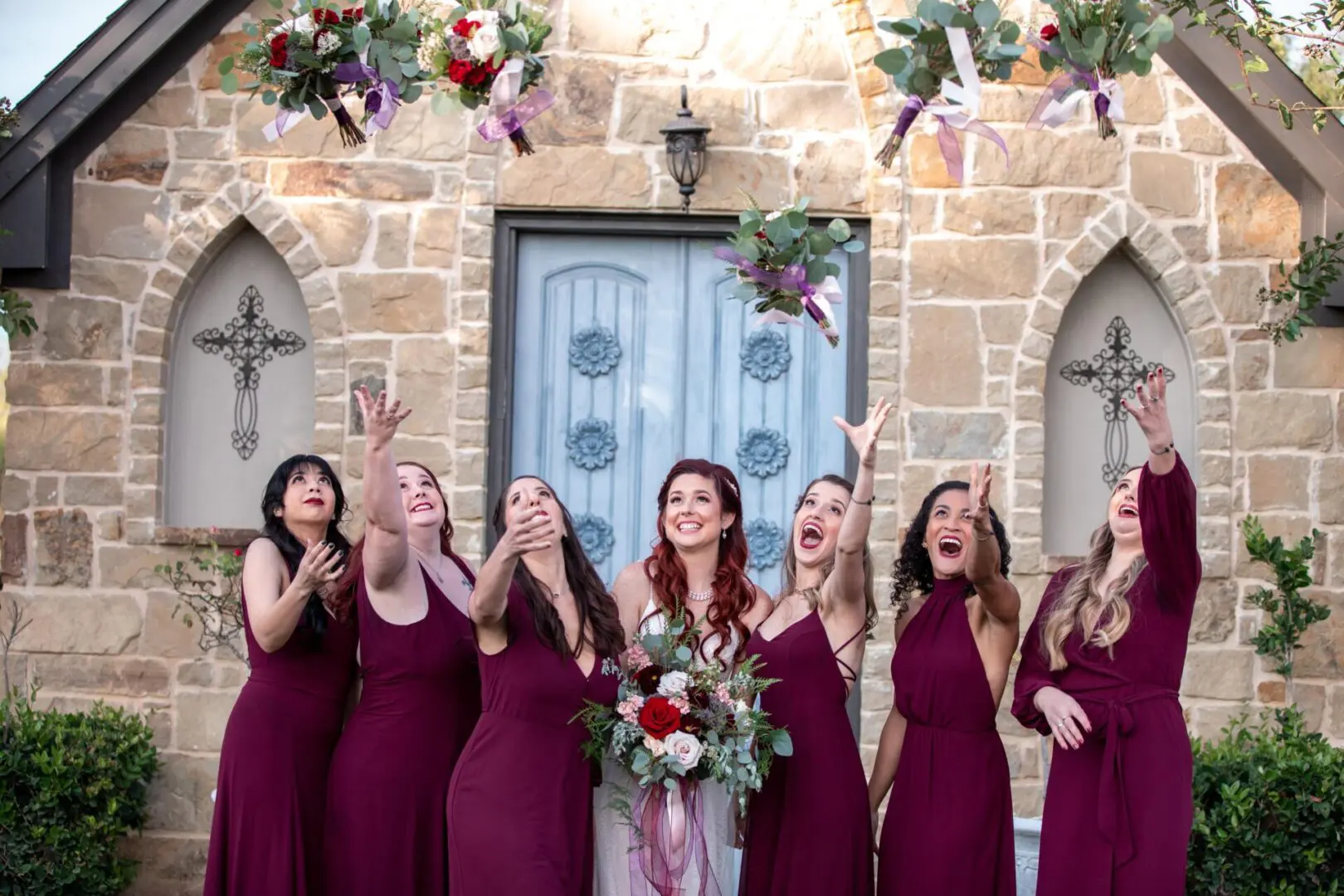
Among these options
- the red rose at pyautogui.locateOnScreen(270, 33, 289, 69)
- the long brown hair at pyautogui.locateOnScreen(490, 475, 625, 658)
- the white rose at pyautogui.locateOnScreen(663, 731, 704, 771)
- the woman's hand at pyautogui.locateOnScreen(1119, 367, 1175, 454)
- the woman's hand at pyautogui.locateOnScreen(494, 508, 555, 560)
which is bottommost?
the white rose at pyautogui.locateOnScreen(663, 731, 704, 771)

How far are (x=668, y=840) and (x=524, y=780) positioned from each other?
0.46 metres

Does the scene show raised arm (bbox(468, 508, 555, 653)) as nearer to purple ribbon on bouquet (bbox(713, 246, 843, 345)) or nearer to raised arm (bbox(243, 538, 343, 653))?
raised arm (bbox(243, 538, 343, 653))

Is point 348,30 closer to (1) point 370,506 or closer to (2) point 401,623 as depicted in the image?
(1) point 370,506

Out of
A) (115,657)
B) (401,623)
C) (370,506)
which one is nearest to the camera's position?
(370,506)

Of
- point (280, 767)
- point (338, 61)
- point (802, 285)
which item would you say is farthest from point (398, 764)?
point (338, 61)

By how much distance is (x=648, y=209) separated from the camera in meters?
7.71

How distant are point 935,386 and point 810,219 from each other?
3.28 ft

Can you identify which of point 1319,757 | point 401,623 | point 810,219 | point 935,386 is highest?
point 810,219

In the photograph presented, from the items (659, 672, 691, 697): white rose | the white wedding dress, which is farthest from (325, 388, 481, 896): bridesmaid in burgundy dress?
(659, 672, 691, 697): white rose

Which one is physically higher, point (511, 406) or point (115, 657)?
point (511, 406)

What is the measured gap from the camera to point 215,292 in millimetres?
7879

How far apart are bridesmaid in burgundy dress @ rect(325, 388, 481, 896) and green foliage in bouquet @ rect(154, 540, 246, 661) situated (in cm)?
250

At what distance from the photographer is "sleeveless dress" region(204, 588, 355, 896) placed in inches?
199

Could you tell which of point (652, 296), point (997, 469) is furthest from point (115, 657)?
point (997, 469)
